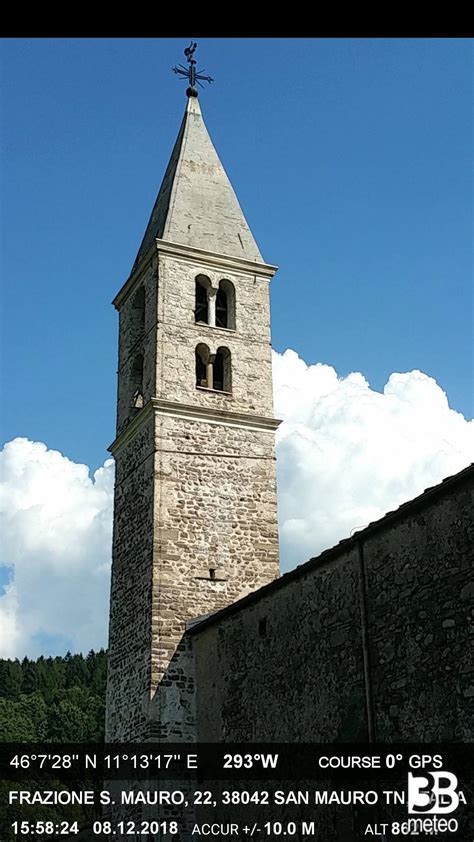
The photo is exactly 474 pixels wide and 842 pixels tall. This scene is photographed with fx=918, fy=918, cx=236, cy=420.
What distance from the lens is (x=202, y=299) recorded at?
22.2 m

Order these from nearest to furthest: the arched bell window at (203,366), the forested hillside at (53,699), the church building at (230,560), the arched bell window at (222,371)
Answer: the church building at (230,560) < the arched bell window at (203,366) < the arched bell window at (222,371) < the forested hillside at (53,699)

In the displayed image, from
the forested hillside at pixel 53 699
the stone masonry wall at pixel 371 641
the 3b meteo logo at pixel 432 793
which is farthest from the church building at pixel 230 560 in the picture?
the forested hillside at pixel 53 699

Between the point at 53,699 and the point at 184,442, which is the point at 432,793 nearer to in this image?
the point at 184,442

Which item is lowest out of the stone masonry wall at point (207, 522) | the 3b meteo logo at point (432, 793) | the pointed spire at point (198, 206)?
the 3b meteo logo at point (432, 793)

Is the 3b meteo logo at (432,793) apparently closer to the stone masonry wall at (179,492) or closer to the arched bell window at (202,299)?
the stone masonry wall at (179,492)

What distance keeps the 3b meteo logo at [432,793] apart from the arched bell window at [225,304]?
13289 mm

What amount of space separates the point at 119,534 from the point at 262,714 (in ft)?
23.2

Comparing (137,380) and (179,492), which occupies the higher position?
(137,380)

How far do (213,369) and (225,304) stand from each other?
189 centimetres

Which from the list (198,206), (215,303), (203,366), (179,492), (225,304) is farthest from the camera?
(198,206)

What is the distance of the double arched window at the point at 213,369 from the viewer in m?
21.1

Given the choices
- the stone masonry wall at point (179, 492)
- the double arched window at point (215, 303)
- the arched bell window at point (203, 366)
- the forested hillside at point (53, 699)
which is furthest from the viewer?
the forested hillside at point (53, 699)

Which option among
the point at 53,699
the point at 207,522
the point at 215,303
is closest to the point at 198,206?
the point at 215,303
